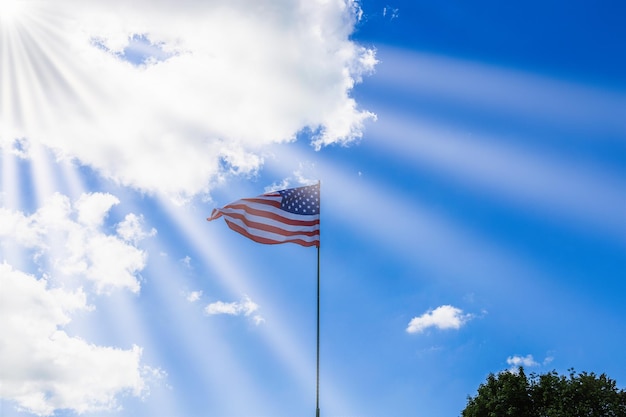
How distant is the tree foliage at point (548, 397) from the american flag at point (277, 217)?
30.7 metres

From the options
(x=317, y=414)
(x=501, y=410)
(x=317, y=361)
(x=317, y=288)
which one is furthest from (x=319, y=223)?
(x=501, y=410)

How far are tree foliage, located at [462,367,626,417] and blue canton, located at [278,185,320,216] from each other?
3068 centimetres

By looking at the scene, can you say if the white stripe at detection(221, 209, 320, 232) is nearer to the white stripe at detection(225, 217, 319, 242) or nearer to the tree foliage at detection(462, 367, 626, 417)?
the white stripe at detection(225, 217, 319, 242)

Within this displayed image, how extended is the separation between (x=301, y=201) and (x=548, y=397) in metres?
32.3

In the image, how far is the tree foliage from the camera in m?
44.6

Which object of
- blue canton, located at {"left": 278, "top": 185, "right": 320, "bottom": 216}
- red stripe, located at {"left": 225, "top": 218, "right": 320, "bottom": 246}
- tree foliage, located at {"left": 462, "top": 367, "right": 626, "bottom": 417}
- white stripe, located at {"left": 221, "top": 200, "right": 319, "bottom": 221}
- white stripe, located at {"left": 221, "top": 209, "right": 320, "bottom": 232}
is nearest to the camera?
red stripe, located at {"left": 225, "top": 218, "right": 320, "bottom": 246}

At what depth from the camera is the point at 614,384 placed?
45.2m

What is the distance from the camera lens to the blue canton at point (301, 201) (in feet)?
81.2

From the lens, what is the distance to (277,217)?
24422 millimetres

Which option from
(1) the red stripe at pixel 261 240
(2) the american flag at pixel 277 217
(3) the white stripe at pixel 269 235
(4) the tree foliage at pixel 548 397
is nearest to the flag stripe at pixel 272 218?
(2) the american flag at pixel 277 217

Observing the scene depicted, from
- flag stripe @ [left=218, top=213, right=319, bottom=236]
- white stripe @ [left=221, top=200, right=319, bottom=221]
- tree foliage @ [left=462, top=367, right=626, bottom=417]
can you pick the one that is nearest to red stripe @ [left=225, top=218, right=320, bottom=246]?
flag stripe @ [left=218, top=213, right=319, bottom=236]

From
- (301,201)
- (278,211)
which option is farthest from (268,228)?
(301,201)

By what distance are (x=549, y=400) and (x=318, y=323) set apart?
1291 inches

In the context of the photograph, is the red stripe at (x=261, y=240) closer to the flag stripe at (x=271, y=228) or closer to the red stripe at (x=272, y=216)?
the flag stripe at (x=271, y=228)
